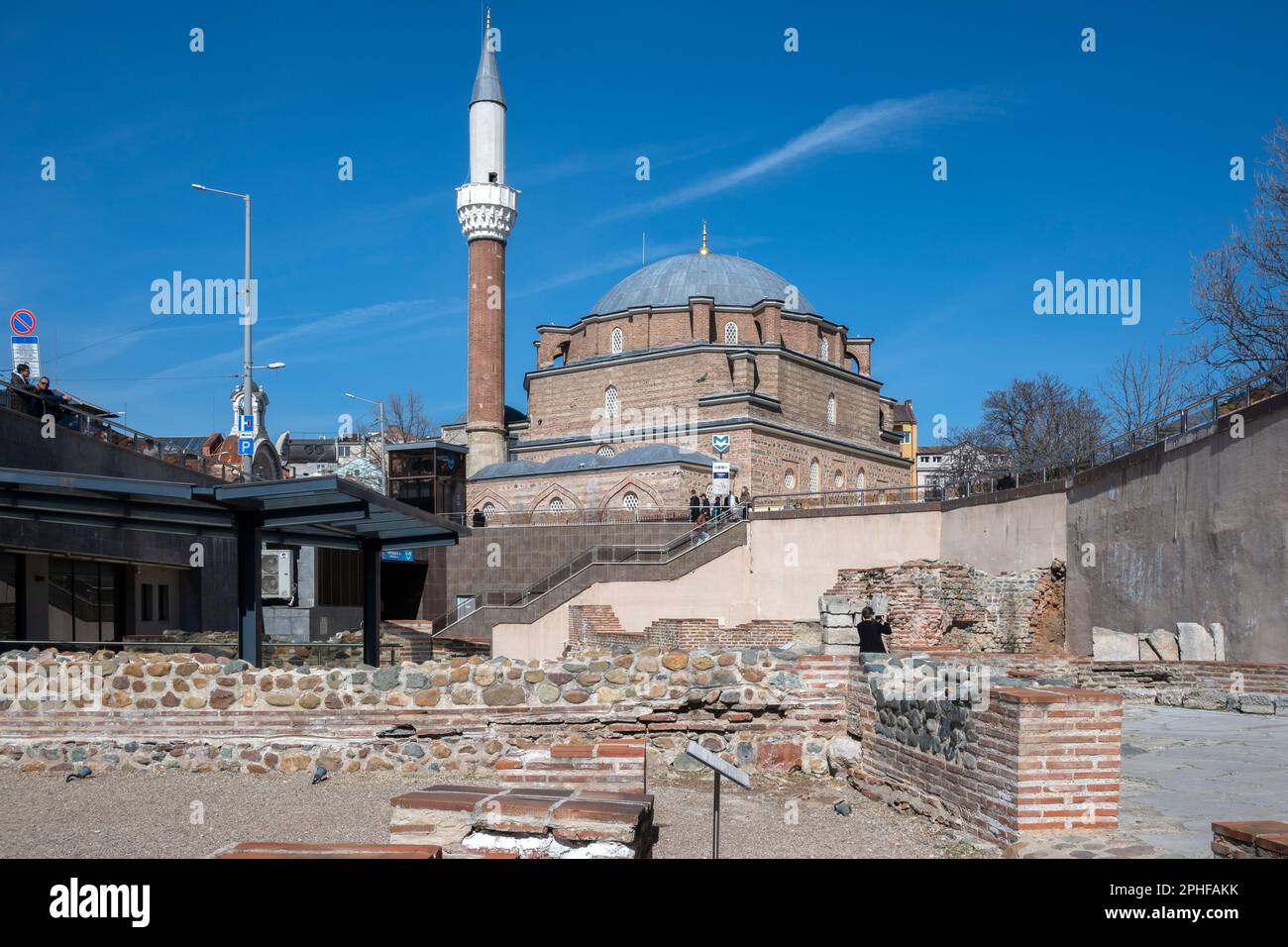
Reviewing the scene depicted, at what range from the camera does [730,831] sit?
7.61 metres

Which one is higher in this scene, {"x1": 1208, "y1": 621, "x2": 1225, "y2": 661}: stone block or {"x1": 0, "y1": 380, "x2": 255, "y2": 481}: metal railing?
{"x1": 0, "y1": 380, "x2": 255, "y2": 481}: metal railing

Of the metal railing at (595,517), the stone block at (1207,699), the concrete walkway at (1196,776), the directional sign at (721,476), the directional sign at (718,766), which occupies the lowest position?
the stone block at (1207,699)

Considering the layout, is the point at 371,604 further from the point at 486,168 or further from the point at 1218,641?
the point at 486,168

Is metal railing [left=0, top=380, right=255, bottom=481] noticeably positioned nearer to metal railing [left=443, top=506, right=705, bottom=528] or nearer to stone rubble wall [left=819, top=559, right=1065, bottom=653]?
metal railing [left=443, top=506, right=705, bottom=528]

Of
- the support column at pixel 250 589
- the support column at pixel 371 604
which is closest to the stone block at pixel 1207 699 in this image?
the support column at pixel 371 604

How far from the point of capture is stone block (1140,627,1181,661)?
16.3m

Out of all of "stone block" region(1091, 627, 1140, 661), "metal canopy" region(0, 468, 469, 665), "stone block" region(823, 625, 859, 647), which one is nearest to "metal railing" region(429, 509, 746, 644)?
"metal canopy" region(0, 468, 469, 665)

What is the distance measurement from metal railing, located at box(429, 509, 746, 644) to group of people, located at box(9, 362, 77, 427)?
11.3 meters

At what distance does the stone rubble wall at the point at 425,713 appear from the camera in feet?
32.3

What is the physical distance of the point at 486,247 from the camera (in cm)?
4469

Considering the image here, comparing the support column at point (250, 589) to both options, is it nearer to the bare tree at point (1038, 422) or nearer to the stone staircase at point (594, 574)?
the stone staircase at point (594, 574)

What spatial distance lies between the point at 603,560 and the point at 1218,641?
16426mm

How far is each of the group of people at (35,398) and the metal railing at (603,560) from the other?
11273 mm
